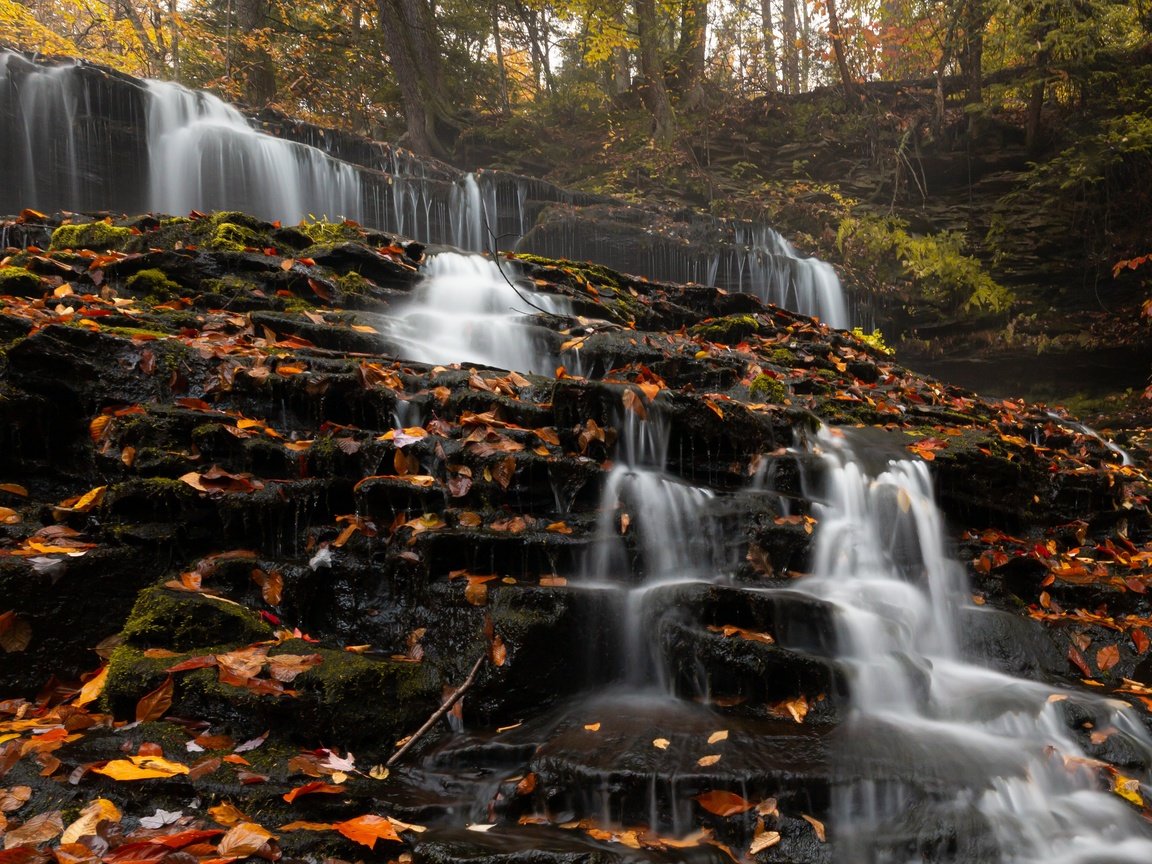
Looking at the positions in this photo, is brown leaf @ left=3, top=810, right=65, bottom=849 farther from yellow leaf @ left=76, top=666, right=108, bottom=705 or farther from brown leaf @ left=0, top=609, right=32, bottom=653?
brown leaf @ left=0, top=609, right=32, bottom=653

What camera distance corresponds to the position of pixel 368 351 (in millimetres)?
6102

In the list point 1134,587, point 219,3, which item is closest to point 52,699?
point 1134,587

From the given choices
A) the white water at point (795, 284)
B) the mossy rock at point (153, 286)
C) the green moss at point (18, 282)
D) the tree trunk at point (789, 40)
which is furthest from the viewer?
the tree trunk at point (789, 40)

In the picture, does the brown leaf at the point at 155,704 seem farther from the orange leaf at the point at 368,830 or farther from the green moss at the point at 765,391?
the green moss at the point at 765,391

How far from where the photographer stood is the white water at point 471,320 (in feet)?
22.3

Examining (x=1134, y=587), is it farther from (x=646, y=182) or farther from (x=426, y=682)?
(x=646, y=182)

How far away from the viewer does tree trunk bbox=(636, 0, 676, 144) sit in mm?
17000

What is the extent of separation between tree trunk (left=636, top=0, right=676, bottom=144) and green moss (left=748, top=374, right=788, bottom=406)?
43.7ft

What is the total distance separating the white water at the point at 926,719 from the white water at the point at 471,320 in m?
3.32

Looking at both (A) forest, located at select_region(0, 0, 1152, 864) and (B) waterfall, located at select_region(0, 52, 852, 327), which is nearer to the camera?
(A) forest, located at select_region(0, 0, 1152, 864)

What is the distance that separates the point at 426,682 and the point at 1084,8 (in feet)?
51.1

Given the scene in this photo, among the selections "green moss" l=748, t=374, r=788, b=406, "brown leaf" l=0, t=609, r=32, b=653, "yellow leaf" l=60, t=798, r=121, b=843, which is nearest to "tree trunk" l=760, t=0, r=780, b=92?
"green moss" l=748, t=374, r=788, b=406

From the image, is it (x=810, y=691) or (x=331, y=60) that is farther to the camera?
(x=331, y=60)

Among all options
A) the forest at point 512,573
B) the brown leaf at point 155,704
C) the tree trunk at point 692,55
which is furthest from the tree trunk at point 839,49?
the brown leaf at point 155,704
